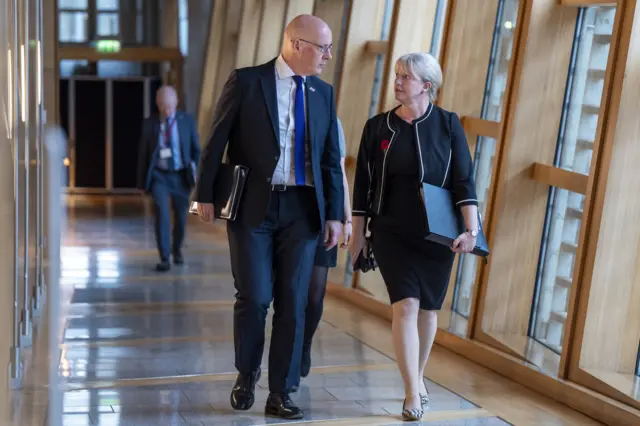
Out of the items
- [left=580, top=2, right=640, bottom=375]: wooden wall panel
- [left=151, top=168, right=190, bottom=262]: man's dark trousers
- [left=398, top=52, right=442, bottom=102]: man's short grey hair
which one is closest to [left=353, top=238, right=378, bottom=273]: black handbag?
[left=398, top=52, right=442, bottom=102]: man's short grey hair

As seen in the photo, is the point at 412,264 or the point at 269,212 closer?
the point at 269,212


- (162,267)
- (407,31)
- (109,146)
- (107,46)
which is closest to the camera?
(407,31)

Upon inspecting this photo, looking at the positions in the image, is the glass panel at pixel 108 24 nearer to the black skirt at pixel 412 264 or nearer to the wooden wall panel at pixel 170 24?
the wooden wall panel at pixel 170 24

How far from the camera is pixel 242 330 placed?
421 centimetres

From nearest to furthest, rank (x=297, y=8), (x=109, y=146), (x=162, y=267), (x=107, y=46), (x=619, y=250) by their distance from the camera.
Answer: (x=619, y=250) → (x=162, y=267) → (x=297, y=8) → (x=107, y=46) → (x=109, y=146)

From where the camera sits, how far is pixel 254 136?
13.5 ft

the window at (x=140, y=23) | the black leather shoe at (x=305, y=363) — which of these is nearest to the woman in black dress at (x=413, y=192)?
the black leather shoe at (x=305, y=363)

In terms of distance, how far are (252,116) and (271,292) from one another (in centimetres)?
76

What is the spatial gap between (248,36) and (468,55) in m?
8.42

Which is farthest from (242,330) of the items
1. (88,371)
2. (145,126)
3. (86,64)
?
(86,64)

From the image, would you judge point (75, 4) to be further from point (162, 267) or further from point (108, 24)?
point (162, 267)

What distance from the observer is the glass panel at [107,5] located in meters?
18.1

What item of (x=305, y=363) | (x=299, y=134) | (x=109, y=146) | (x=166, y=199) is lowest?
(x=109, y=146)

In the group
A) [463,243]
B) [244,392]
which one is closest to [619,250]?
[463,243]
